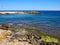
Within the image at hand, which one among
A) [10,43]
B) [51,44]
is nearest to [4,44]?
[10,43]

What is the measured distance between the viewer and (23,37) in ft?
56.4

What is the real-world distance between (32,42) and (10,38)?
7.75ft

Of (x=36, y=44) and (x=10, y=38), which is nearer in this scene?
(x=36, y=44)

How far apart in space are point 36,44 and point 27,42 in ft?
3.23

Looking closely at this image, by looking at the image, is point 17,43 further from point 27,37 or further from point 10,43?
point 27,37

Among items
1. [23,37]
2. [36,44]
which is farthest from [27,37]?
[36,44]

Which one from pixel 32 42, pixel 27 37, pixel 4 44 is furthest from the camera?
pixel 27 37

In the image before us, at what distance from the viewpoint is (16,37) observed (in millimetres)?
17078

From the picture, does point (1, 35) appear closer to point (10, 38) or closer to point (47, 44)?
point (10, 38)

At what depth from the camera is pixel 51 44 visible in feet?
51.0

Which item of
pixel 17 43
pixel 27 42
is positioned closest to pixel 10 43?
pixel 17 43

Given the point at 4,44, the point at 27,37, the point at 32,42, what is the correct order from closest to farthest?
the point at 4,44 < the point at 32,42 < the point at 27,37

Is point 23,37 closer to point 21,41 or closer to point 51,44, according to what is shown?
point 21,41

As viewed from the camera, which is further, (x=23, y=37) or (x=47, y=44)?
(x=23, y=37)
